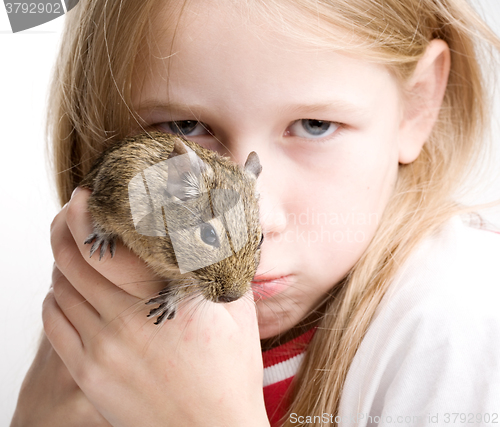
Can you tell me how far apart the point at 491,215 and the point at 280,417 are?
0.95 metres

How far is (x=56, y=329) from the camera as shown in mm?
1306

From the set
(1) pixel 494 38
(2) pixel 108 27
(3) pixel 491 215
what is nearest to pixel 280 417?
(3) pixel 491 215

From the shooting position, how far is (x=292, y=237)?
130cm

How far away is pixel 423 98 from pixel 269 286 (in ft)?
2.29

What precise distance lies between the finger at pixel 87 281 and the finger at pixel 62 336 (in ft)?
0.34

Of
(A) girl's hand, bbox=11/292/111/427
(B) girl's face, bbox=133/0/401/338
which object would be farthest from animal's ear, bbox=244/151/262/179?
(A) girl's hand, bbox=11/292/111/427

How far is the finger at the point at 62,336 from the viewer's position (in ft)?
4.15

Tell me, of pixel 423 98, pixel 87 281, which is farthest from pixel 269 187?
pixel 423 98

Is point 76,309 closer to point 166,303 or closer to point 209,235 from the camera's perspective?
point 166,303

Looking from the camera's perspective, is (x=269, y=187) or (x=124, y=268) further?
(x=269, y=187)

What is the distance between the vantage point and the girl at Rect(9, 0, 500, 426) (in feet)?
3.73

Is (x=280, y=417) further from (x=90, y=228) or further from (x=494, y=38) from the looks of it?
(x=494, y=38)

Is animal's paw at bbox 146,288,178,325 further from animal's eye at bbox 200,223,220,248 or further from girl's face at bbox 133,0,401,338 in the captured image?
girl's face at bbox 133,0,401,338

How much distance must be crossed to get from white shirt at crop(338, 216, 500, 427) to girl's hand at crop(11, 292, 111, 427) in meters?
0.65
